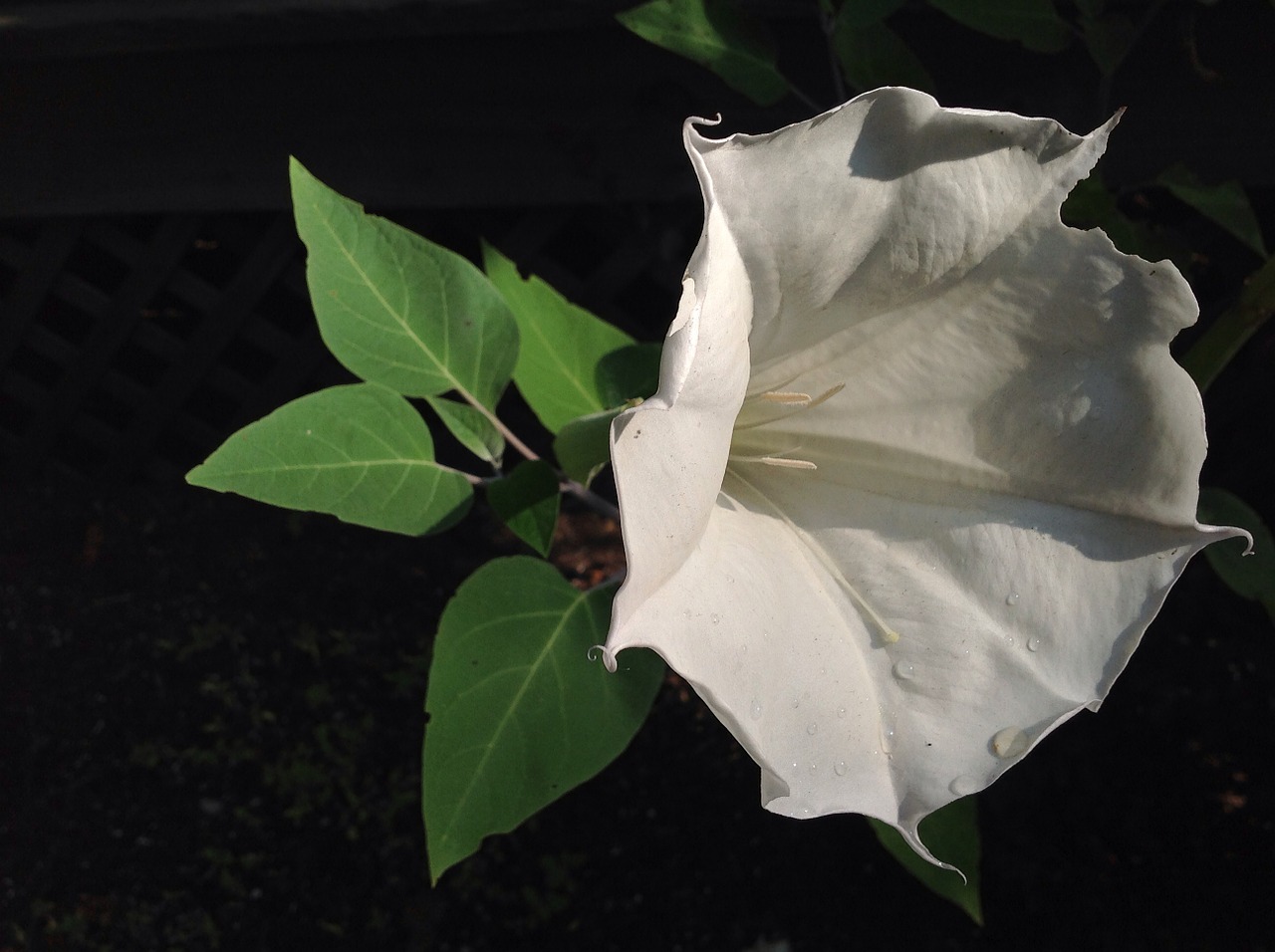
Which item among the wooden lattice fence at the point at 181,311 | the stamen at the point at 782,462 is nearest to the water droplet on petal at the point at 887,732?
the stamen at the point at 782,462

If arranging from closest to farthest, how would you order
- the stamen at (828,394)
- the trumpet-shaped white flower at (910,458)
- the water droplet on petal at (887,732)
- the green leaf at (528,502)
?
the trumpet-shaped white flower at (910,458) < the water droplet on petal at (887,732) < the stamen at (828,394) < the green leaf at (528,502)

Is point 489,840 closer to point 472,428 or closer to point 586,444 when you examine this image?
point 472,428

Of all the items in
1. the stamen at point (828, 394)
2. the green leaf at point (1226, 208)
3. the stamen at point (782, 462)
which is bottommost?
the stamen at point (782, 462)

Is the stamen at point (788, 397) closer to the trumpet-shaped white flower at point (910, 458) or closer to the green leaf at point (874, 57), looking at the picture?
the trumpet-shaped white flower at point (910, 458)

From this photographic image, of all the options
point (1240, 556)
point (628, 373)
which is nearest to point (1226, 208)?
point (1240, 556)

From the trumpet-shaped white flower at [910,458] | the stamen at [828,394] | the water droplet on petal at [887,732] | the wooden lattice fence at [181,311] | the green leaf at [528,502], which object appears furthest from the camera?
the wooden lattice fence at [181,311]

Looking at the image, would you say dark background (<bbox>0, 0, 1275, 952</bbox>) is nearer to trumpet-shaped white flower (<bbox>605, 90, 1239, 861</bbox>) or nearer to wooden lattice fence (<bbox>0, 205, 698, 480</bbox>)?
wooden lattice fence (<bbox>0, 205, 698, 480</bbox>)

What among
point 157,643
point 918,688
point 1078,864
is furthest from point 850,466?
point 157,643
